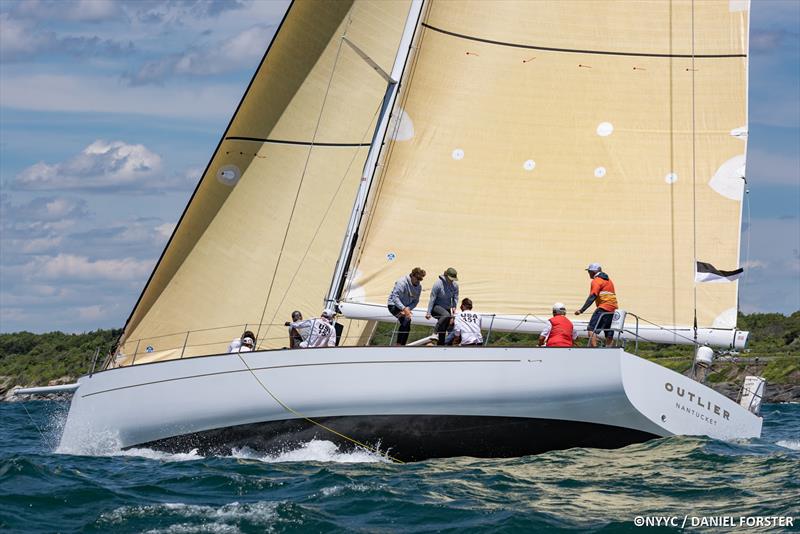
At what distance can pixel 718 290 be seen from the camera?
55.5 feet

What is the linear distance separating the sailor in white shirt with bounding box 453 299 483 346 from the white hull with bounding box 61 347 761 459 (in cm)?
107

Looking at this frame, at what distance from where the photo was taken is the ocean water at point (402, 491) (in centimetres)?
1162

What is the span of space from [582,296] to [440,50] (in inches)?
154

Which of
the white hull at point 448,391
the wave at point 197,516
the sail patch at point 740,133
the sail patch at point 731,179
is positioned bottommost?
the wave at point 197,516

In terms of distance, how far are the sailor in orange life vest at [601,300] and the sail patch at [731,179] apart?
215 cm

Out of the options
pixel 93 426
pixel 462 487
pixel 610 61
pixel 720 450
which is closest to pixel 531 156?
pixel 610 61

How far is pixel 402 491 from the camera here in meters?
13.0

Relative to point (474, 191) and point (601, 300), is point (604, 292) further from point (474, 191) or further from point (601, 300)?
point (474, 191)

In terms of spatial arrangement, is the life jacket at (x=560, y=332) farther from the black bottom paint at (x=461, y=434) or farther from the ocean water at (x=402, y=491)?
the ocean water at (x=402, y=491)

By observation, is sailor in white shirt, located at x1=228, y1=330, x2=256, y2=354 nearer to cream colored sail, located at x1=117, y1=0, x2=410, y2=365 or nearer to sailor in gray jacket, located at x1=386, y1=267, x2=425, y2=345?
cream colored sail, located at x1=117, y1=0, x2=410, y2=365

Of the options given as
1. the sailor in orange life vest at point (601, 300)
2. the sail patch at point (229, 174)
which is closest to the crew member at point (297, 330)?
the sail patch at point (229, 174)

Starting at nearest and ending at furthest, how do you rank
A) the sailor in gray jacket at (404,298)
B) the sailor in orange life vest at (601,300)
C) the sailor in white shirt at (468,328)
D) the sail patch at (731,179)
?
the sailor in white shirt at (468,328), the sailor in orange life vest at (601,300), the sailor in gray jacket at (404,298), the sail patch at (731,179)

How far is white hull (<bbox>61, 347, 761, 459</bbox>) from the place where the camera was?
48.5 ft

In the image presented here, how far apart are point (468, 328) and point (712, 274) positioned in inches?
137
